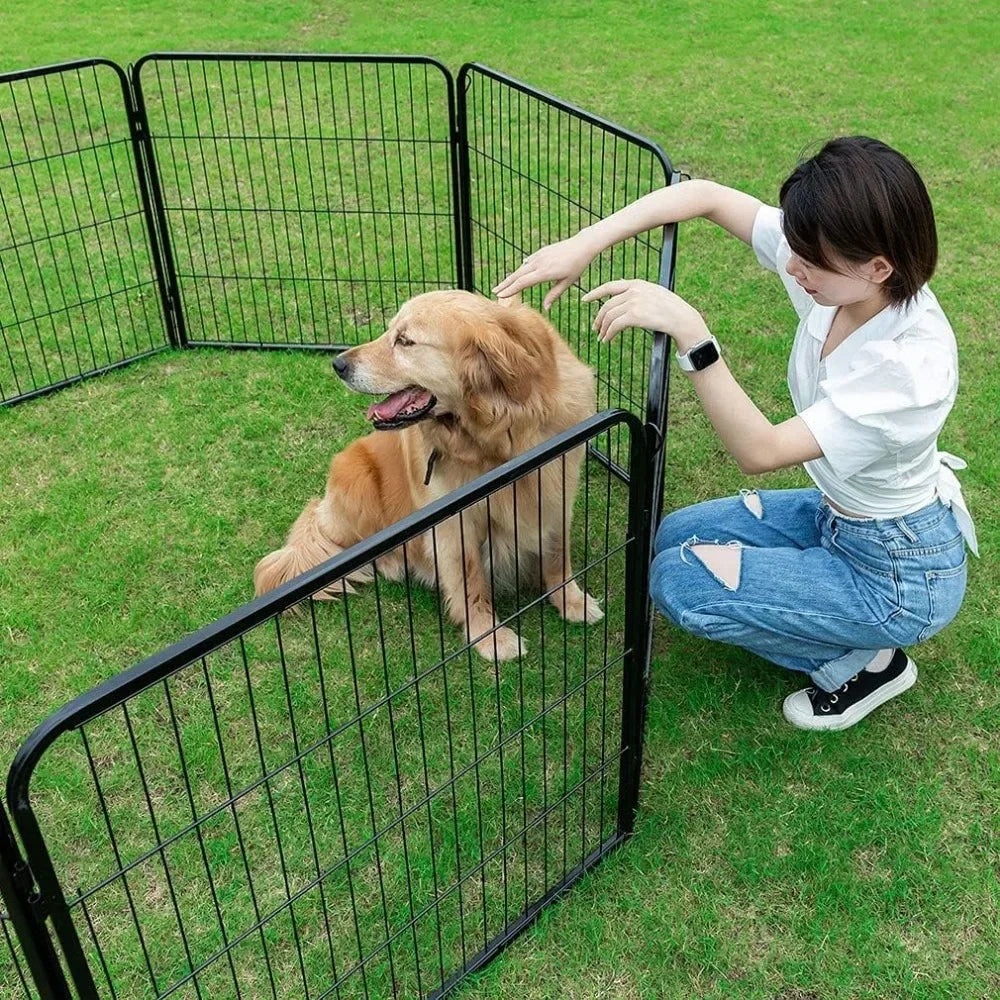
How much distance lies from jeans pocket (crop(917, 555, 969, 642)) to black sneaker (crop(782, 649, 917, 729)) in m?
0.26

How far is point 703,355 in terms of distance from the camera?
2.35 meters

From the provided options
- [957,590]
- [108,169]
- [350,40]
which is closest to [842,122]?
[350,40]

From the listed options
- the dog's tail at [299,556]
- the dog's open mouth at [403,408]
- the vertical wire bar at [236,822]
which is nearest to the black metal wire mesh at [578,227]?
the dog's open mouth at [403,408]

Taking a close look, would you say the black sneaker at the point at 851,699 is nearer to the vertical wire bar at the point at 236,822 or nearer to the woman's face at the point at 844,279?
the woman's face at the point at 844,279

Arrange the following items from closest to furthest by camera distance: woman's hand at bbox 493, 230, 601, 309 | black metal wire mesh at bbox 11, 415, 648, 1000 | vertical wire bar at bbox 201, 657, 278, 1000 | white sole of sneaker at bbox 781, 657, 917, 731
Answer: vertical wire bar at bbox 201, 657, 278, 1000, black metal wire mesh at bbox 11, 415, 648, 1000, woman's hand at bbox 493, 230, 601, 309, white sole of sneaker at bbox 781, 657, 917, 731

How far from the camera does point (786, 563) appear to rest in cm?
293

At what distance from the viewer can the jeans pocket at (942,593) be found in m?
2.84

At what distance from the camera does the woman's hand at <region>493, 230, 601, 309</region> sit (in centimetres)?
282

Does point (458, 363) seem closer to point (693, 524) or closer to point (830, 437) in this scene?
point (693, 524)

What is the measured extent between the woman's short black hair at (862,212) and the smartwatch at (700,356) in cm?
32

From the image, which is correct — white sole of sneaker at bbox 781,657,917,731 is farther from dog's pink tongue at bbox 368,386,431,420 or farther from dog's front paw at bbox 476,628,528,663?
dog's pink tongue at bbox 368,386,431,420

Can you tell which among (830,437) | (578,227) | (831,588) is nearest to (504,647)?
(831,588)

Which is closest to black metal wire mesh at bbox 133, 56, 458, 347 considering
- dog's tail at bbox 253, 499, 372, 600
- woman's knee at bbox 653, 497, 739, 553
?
dog's tail at bbox 253, 499, 372, 600

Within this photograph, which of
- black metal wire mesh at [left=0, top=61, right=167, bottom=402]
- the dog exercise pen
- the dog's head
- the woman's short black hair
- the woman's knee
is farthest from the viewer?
black metal wire mesh at [left=0, top=61, right=167, bottom=402]
